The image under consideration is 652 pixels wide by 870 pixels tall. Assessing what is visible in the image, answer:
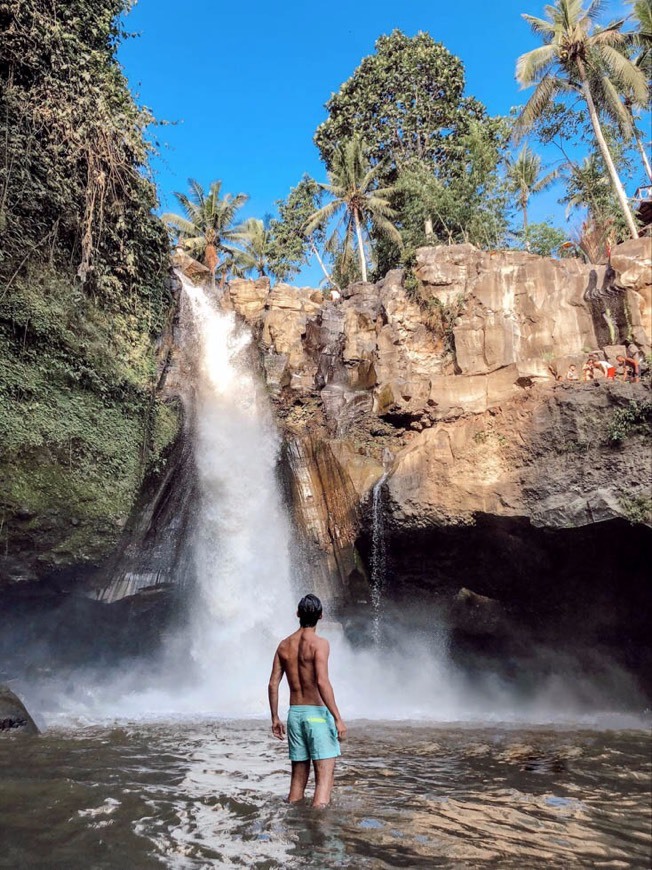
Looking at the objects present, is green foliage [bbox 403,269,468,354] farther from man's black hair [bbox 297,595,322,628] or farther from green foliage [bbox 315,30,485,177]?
green foliage [bbox 315,30,485,177]

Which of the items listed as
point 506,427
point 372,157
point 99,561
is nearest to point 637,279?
point 506,427

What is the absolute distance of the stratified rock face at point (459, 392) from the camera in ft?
39.4

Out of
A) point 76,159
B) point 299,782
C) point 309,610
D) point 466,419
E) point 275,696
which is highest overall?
point 76,159

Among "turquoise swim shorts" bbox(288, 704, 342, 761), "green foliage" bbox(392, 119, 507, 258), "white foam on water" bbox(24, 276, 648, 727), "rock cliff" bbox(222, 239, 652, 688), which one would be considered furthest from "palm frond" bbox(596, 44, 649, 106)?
"turquoise swim shorts" bbox(288, 704, 342, 761)

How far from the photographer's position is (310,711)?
5.23 metres

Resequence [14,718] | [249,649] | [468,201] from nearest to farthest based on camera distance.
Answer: [14,718]
[249,649]
[468,201]

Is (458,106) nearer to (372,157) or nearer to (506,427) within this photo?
(372,157)

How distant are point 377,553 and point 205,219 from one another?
27741 millimetres

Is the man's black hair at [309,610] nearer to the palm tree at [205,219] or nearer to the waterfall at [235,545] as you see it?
the waterfall at [235,545]

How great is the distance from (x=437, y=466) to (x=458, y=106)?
1192 inches

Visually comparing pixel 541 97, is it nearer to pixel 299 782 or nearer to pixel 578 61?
pixel 578 61

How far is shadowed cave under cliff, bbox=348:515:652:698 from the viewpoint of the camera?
12.1 meters

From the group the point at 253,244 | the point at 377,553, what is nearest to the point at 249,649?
the point at 377,553

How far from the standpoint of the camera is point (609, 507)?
1119 centimetres
